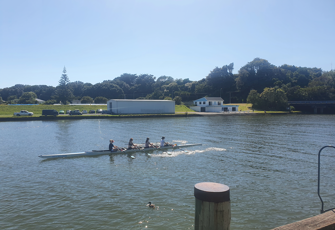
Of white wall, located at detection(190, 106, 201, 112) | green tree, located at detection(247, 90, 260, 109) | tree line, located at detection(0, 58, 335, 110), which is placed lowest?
white wall, located at detection(190, 106, 201, 112)

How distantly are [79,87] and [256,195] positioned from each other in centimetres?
14894

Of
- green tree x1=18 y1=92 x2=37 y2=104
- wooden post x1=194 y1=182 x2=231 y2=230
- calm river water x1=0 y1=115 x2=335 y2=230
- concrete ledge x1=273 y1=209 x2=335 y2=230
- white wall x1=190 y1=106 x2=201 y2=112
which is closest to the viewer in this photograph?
concrete ledge x1=273 y1=209 x2=335 y2=230

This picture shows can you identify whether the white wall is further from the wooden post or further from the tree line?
the wooden post

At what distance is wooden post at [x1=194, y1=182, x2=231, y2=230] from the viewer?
4.71 meters

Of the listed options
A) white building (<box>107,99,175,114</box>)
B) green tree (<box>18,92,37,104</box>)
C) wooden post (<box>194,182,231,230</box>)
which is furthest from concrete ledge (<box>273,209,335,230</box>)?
green tree (<box>18,92,37,104</box>)

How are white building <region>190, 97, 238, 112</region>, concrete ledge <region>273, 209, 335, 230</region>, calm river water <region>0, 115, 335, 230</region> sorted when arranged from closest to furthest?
concrete ledge <region>273, 209, 335, 230</region>, calm river water <region>0, 115, 335, 230</region>, white building <region>190, 97, 238, 112</region>

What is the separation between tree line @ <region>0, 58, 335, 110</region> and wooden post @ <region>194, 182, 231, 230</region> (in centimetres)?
9989

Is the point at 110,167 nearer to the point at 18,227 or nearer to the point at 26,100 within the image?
the point at 18,227

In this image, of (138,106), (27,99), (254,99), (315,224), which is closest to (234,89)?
(254,99)

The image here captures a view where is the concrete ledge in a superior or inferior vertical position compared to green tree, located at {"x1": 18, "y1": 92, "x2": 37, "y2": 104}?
inferior

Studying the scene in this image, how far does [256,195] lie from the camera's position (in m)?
13.5

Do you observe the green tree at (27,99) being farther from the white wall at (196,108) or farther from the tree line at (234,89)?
the white wall at (196,108)

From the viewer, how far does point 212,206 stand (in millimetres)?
4770

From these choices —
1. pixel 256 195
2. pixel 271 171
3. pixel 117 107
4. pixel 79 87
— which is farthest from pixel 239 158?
pixel 79 87
